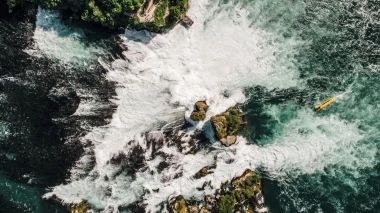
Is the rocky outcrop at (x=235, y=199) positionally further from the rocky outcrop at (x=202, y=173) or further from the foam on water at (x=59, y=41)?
the foam on water at (x=59, y=41)

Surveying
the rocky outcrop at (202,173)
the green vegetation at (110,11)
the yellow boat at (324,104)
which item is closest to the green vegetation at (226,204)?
the rocky outcrop at (202,173)

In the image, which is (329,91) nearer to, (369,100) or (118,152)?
(369,100)

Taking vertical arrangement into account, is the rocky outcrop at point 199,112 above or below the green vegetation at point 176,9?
below

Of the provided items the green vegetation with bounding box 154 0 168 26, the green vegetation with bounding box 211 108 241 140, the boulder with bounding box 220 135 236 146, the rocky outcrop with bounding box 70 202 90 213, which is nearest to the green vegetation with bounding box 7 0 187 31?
the green vegetation with bounding box 154 0 168 26

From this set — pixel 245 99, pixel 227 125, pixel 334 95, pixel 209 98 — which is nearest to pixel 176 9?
pixel 209 98

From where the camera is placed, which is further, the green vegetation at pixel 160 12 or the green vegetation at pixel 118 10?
the green vegetation at pixel 160 12

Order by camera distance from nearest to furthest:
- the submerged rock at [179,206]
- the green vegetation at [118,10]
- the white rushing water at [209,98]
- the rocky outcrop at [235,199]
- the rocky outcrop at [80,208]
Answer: the green vegetation at [118,10]
the white rushing water at [209,98]
the rocky outcrop at [235,199]
the submerged rock at [179,206]
the rocky outcrop at [80,208]
